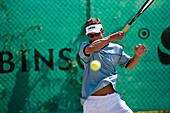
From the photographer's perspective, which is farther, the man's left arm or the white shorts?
the man's left arm

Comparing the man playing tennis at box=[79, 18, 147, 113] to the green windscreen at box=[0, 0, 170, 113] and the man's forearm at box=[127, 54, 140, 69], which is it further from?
the green windscreen at box=[0, 0, 170, 113]

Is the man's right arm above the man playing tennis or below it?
above

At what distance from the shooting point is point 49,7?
3.87 meters

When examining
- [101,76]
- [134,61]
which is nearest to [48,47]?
[101,76]

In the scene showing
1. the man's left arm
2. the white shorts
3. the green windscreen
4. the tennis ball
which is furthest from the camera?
the green windscreen

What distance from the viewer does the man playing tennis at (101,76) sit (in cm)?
257

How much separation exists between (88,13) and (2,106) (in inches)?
81.2

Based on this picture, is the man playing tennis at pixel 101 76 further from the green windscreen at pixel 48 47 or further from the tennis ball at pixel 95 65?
the green windscreen at pixel 48 47

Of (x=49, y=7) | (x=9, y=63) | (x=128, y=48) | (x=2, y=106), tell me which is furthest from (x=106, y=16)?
(x=2, y=106)

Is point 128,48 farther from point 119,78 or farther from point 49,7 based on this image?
point 49,7

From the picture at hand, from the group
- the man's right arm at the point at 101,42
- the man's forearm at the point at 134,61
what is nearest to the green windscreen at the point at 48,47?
the man's forearm at the point at 134,61

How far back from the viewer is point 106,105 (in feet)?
8.43

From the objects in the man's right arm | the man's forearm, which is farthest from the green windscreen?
the man's right arm

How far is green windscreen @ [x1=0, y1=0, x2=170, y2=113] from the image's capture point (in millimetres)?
3840
